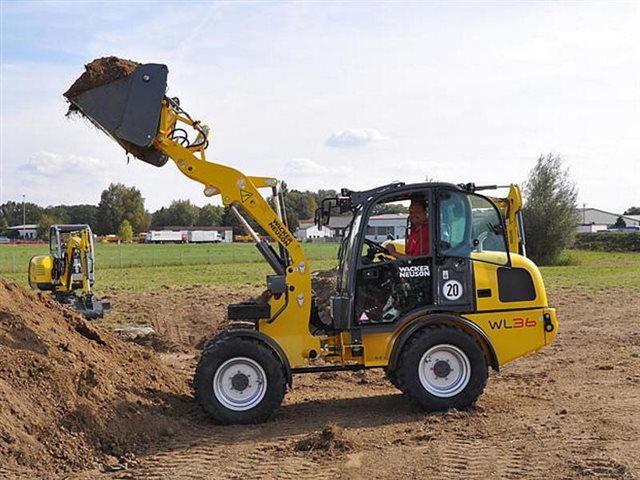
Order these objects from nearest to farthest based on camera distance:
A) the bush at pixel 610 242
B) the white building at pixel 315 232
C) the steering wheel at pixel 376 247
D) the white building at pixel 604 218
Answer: the steering wheel at pixel 376 247, the white building at pixel 315 232, the bush at pixel 610 242, the white building at pixel 604 218

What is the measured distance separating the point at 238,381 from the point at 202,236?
4144 inches

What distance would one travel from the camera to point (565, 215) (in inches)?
1873

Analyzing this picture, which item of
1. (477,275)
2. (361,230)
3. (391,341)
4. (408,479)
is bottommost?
(408,479)

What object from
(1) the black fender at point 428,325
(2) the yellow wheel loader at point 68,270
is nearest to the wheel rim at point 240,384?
(1) the black fender at point 428,325

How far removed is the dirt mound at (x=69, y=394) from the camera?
702cm

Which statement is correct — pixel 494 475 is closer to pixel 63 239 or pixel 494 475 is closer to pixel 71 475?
pixel 71 475

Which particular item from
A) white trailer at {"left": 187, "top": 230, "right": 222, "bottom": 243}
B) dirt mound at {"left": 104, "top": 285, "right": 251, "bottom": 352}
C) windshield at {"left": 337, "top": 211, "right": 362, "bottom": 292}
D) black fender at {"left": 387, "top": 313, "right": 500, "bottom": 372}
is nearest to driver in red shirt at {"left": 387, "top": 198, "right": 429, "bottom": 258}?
windshield at {"left": 337, "top": 211, "right": 362, "bottom": 292}

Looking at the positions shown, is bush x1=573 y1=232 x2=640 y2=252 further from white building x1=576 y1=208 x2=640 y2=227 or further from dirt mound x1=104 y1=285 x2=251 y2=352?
white building x1=576 y1=208 x2=640 y2=227

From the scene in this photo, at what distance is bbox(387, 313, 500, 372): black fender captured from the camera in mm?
8477

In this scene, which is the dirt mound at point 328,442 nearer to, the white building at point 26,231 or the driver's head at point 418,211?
the driver's head at point 418,211

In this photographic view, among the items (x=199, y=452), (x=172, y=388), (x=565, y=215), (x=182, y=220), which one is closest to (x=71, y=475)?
(x=199, y=452)

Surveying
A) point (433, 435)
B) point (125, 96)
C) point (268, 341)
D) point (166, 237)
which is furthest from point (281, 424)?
point (166, 237)

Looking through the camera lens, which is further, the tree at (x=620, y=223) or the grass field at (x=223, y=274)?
the tree at (x=620, y=223)

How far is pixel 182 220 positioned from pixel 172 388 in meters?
124
